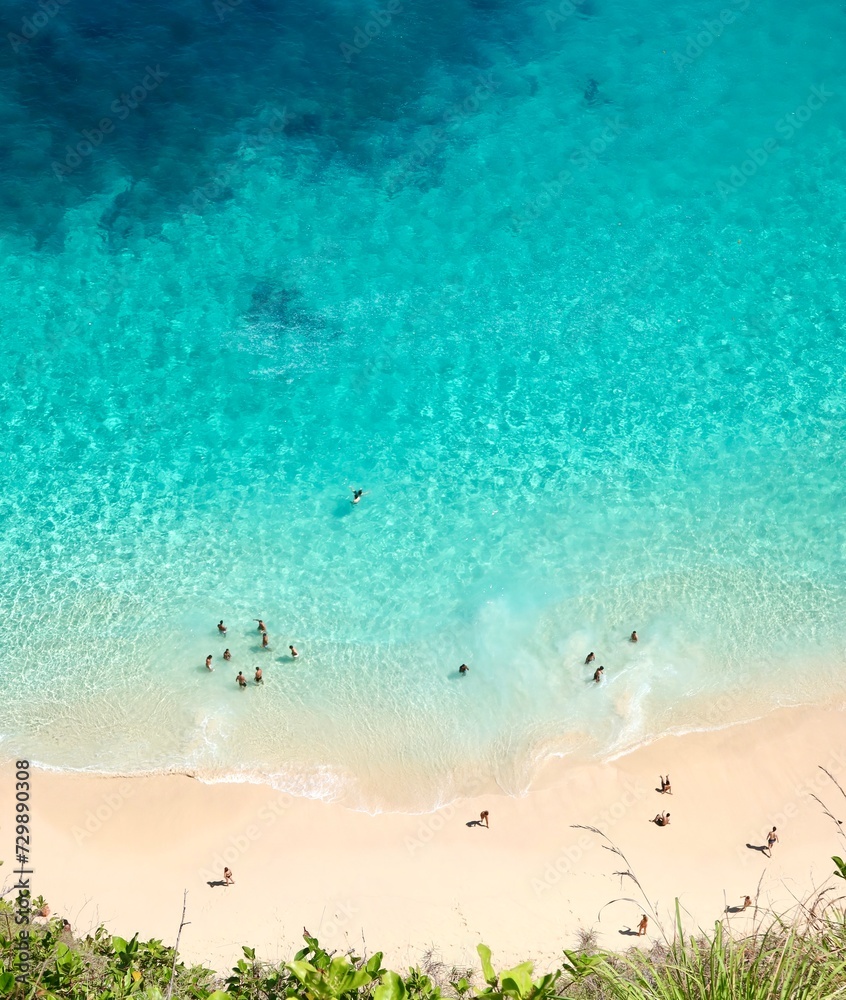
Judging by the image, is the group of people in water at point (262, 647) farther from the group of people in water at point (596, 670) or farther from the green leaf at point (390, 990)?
the green leaf at point (390, 990)

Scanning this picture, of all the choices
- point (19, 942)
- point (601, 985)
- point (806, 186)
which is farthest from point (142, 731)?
point (806, 186)

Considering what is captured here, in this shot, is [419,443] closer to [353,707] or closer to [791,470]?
[353,707]

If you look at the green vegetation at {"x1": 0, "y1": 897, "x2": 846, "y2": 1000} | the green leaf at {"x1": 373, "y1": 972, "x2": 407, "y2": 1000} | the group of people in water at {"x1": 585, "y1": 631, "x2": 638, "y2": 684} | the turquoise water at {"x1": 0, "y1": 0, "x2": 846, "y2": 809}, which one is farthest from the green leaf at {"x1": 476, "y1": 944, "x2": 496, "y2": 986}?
the group of people in water at {"x1": 585, "y1": 631, "x2": 638, "y2": 684}

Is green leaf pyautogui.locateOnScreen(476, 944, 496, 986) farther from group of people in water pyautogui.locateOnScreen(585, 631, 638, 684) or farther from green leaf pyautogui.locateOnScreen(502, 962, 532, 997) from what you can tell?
group of people in water pyautogui.locateOnScreen(585, 631, 638, 684)

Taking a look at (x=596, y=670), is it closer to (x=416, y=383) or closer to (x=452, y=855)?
(x=452, y=855)

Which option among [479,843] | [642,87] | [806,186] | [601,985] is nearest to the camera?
[601,985]

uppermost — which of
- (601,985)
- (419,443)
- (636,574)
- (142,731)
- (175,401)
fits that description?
(175,401)
